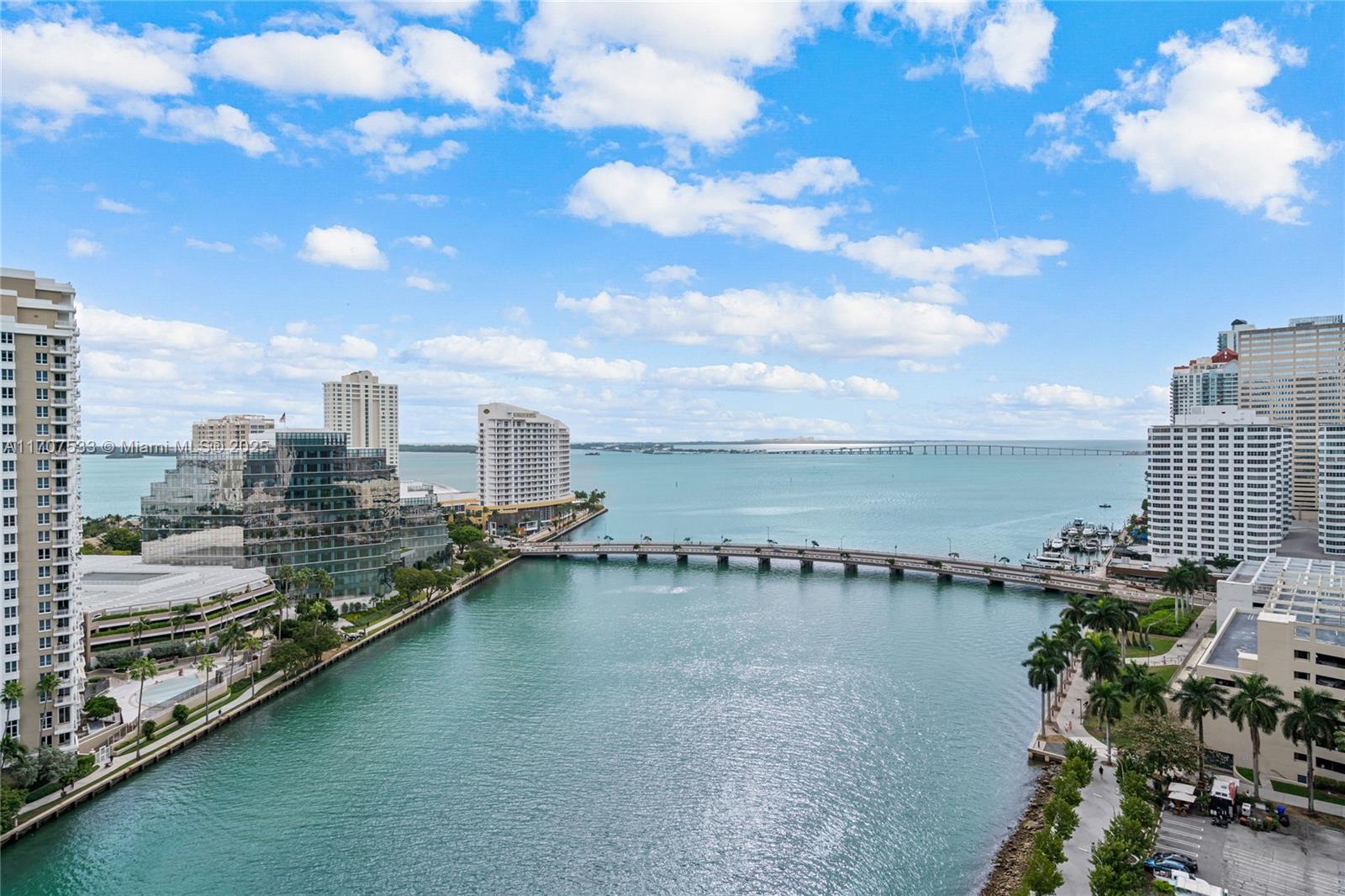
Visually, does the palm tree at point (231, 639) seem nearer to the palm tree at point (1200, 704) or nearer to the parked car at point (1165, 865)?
the parked car at point (1165, 865)

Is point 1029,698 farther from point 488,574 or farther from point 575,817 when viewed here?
point 488,574

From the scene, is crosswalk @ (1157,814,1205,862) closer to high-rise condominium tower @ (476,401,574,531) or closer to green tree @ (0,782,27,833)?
green tree @ (0,782,27,833)

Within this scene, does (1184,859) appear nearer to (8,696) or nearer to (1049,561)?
(8,696)

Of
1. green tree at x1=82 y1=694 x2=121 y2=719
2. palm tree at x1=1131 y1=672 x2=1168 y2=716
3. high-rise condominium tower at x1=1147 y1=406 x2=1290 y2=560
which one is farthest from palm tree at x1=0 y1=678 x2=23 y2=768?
high-rise condominium tower at x1=1147 y1=406 x2=1290 y2=560

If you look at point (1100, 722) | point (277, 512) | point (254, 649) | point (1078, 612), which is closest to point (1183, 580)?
point (1078, 612)

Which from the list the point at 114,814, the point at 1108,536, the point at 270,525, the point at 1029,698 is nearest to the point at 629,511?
the point at 1108,536

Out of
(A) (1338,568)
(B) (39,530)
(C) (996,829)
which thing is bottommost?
(C) (996,829)
